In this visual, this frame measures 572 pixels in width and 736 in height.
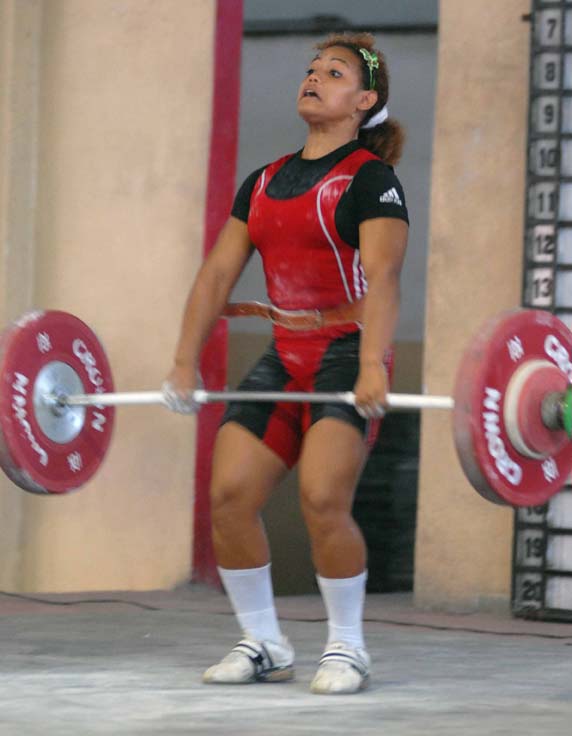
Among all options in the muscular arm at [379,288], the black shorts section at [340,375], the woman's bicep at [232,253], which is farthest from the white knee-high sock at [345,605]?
the woman's bicep at [232,253]

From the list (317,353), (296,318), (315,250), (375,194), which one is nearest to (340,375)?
(317,353)

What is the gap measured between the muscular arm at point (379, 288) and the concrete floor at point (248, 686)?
823 millimetres

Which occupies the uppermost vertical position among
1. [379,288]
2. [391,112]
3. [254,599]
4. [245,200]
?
[391,112]

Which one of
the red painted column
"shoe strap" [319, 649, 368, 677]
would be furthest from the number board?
"shoe strap" [319, 649, 368, 677]

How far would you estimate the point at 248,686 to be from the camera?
15.2ft

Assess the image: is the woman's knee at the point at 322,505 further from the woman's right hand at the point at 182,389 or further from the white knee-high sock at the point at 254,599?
the woman's right hand at the point at 182,389

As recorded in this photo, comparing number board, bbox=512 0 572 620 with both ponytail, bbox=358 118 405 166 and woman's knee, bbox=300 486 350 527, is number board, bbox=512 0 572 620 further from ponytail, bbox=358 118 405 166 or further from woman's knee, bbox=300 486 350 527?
woman's knee, bbox=300 486 350 527

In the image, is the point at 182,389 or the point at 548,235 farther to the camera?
the point at 548,235

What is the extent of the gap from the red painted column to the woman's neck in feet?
7.24

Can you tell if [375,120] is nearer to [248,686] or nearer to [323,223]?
[323,223]

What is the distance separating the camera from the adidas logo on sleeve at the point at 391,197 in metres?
4.56

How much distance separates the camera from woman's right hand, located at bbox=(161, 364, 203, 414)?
15.3ft

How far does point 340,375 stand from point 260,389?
238 millimetres

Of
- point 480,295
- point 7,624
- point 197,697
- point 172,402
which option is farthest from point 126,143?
point 197,697
